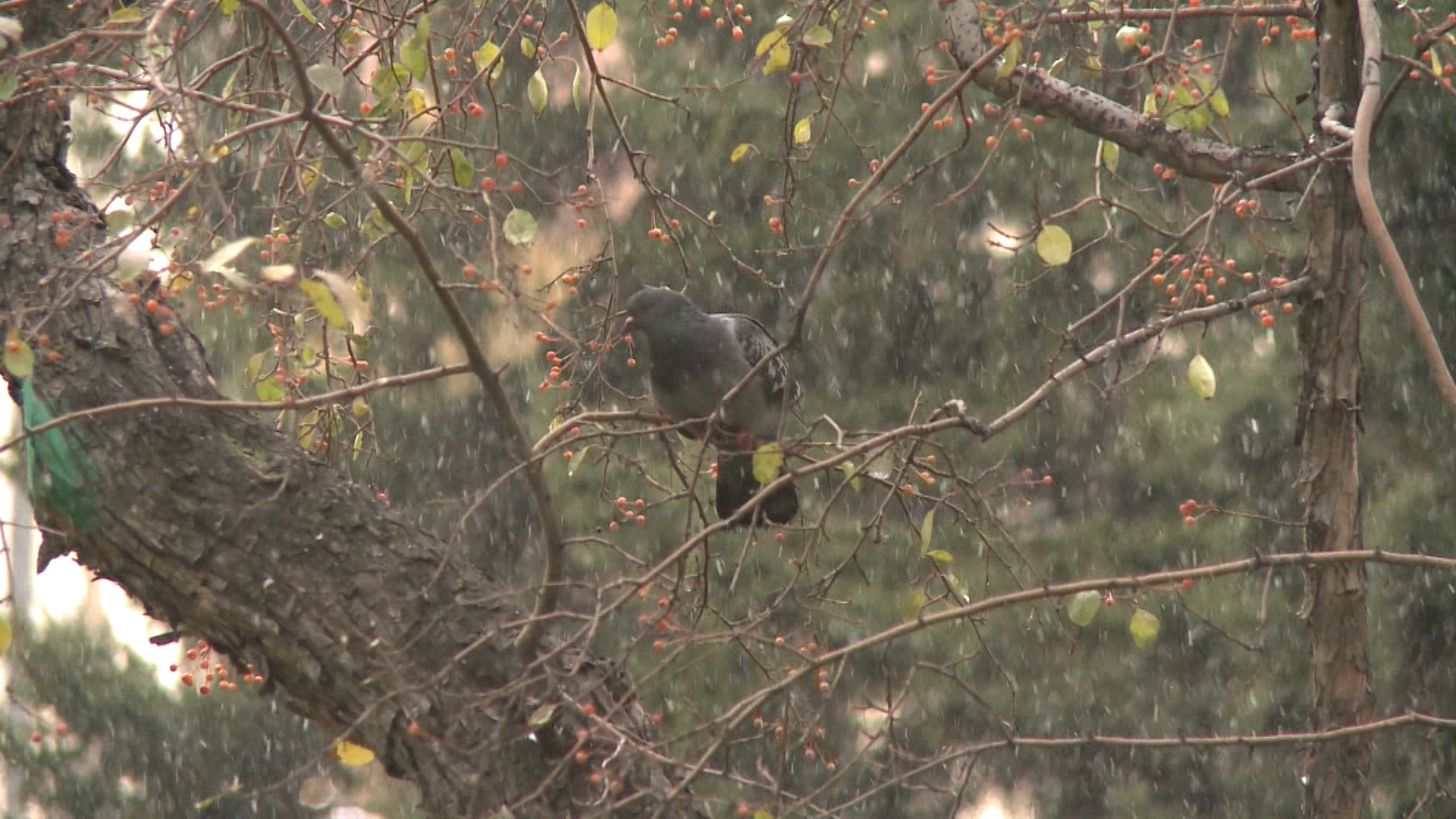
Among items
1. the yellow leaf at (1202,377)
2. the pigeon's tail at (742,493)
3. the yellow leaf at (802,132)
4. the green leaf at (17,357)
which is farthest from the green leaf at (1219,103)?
the green leaf at (17,357)

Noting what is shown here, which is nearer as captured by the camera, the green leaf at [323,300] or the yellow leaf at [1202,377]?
the green leaf at [323,300]

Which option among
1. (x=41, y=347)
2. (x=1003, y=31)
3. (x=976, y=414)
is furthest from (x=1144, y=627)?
(x=976, y=414)

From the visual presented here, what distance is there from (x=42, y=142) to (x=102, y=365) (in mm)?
513

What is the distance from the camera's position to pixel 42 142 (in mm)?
2732

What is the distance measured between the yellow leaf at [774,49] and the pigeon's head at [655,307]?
4.14ft

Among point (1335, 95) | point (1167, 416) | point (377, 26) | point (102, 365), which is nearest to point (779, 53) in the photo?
point (377, 26)

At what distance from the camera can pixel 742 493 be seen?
12.1 feet

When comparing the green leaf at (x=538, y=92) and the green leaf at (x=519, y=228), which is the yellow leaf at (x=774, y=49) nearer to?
the green leaf at (x=538, y=92)

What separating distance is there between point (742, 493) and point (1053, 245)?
6.11 feet

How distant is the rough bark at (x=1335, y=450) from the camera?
2637mm

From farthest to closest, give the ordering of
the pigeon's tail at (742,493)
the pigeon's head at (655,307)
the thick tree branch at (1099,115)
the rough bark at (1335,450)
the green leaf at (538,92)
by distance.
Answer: the pigeon's head at (655,307), the pigeon's tail at (742,493), the thick tree branch at (1099,115), the rough bark at (1335,450), the green leaf at (538,92)

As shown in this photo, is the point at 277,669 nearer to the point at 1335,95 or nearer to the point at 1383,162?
the point at 1335,95

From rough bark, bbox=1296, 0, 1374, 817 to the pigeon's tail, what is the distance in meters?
1.22

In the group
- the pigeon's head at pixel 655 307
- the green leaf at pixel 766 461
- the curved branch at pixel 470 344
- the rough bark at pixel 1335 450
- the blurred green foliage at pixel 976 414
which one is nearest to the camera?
the curved branch at pixel 470 344
